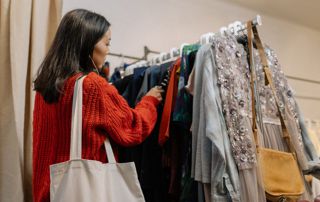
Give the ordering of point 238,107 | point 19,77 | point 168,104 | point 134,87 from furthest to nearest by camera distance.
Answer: point 134,87, point 19,77, point 168,104, point 238,107

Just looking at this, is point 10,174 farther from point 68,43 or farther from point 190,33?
point 190,33

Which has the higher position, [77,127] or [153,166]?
[77,127]

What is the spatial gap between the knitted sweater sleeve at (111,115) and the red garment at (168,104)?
149 mm

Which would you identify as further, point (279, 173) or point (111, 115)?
point (279, 173)

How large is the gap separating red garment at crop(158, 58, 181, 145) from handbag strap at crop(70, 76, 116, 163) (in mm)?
273

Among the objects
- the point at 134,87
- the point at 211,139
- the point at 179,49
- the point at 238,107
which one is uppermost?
the point at 179,49

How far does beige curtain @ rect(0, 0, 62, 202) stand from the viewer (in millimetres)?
1270

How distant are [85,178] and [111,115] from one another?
19 cm

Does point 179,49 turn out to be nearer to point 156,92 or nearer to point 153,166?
point 156,92

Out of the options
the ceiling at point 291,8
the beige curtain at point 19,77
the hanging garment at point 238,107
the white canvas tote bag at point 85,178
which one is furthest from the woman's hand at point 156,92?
the ceiling at point 291,8

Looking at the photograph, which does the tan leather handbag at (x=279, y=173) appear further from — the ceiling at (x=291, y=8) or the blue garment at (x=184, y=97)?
the ceiling at (x=291, y=8)

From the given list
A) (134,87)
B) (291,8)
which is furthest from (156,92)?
(291,8)

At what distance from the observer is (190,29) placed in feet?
7.64

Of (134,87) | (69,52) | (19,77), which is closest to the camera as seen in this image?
(69,52)
